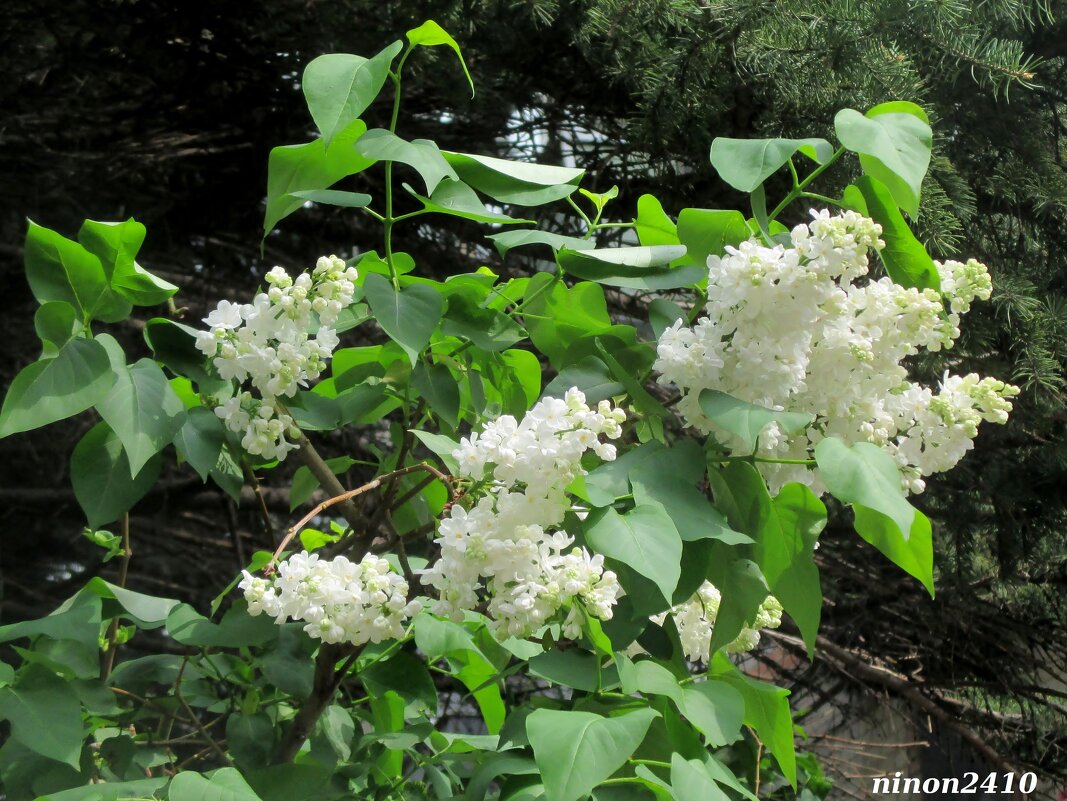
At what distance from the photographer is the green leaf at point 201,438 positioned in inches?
22.9

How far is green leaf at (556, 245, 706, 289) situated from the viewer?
0.57 meters

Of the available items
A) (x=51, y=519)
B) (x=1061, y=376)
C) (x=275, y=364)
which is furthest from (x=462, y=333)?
(x=51, y=519)

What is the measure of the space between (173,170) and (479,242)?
0.52 meters

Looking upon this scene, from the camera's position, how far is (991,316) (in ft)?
3.84

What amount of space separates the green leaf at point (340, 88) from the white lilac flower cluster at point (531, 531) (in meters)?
0.17

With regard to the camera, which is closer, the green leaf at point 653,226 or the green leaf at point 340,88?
the green leaf at point 340,88

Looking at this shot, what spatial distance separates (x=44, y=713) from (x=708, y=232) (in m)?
0.48

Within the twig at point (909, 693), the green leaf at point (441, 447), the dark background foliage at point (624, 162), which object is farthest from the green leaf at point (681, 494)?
the twig at point (909, 693)

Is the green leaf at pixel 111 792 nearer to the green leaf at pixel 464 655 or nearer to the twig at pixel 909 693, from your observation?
the green leaf at pixel 464 655

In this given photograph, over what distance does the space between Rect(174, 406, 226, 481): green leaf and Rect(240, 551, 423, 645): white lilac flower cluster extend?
3.7 inches

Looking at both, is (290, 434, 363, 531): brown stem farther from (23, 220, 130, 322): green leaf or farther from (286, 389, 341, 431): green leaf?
(23, 220, 130, 322): green leaf

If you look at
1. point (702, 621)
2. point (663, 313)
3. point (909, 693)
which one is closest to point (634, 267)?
point (663, 313)

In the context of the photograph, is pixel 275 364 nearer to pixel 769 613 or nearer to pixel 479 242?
pixel 769 613

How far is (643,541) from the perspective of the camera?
1.53 feet
